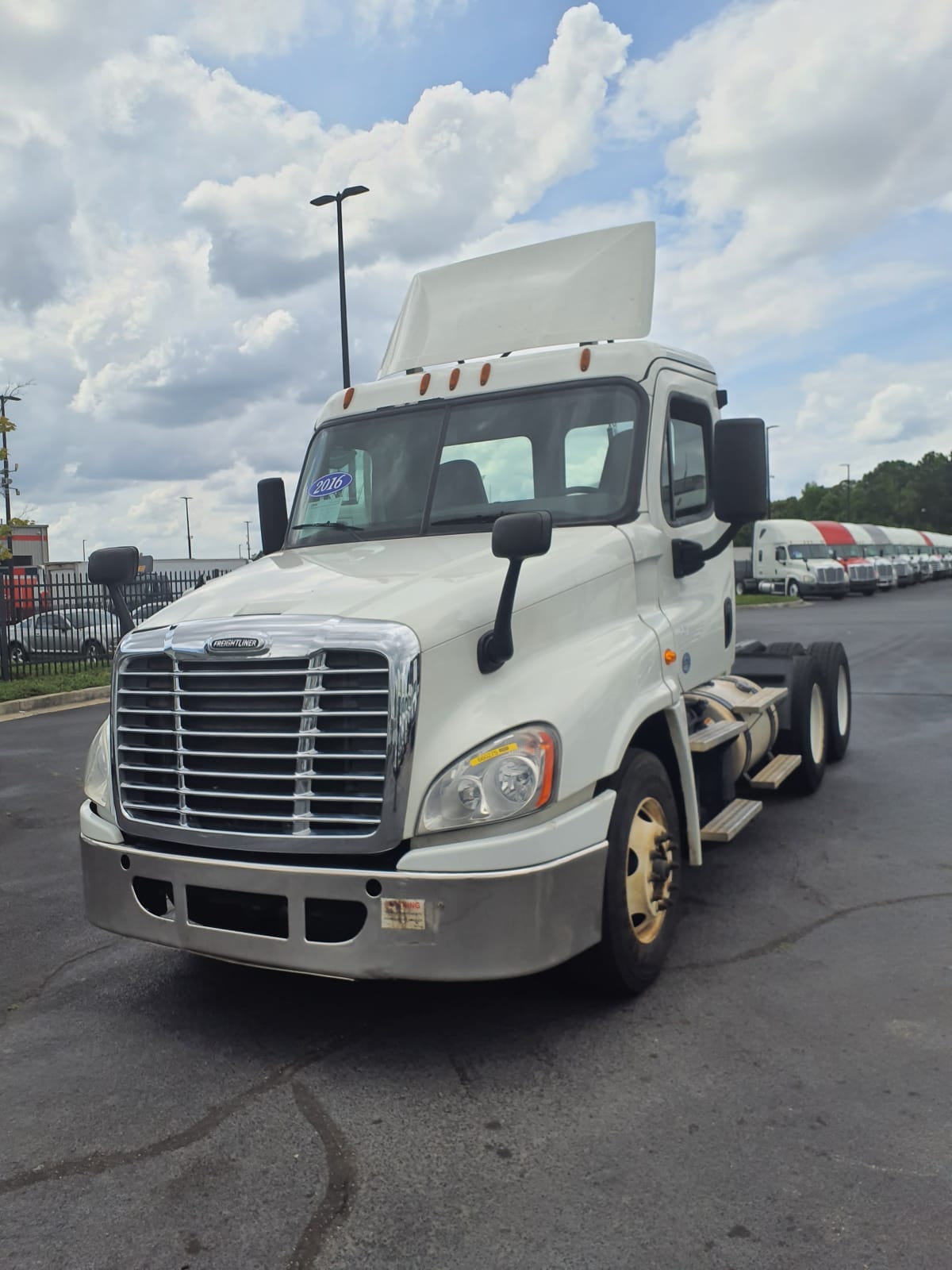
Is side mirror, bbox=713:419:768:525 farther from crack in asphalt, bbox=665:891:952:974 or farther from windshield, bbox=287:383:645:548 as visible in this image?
crack in asphalt, bbox=665:891:952:974

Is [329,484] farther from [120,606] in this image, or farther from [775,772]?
[775,772]

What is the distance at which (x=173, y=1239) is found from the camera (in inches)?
106

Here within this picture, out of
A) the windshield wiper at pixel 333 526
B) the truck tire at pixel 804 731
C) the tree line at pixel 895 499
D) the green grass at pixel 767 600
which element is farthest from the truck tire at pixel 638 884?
the tree line at pixel 895 499

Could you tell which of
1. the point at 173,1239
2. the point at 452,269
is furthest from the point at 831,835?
the point at 173,1239

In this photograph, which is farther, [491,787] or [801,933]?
[801,933]

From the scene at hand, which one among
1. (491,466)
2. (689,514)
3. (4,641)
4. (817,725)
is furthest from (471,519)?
(4,641)

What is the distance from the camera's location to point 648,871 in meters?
4.12

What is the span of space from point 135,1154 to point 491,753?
61.9 inches

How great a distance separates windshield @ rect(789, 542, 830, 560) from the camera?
141 feet

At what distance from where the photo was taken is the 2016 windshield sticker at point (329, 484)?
5238 mm

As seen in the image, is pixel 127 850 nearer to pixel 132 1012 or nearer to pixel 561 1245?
pixel 132 1012

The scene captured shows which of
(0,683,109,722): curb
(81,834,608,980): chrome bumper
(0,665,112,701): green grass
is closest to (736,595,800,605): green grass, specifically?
(0,665,112,701): green grass

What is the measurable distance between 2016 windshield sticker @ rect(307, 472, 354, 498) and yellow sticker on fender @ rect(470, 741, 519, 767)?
218cm

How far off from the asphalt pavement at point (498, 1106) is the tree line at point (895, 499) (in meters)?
134
